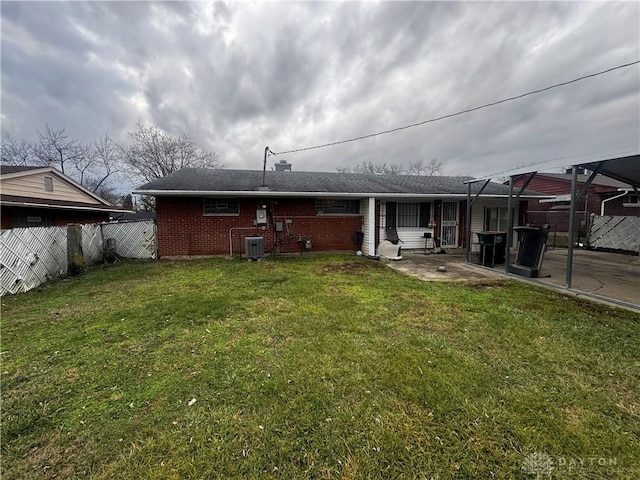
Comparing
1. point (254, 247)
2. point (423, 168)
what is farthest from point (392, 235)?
point (423, 168)

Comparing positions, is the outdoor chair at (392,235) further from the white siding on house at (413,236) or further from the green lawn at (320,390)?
the green lawn at (320,390)

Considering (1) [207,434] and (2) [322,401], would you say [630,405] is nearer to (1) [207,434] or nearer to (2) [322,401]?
(2) [322,401]

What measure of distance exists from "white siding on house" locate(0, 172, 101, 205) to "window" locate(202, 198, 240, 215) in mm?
7077

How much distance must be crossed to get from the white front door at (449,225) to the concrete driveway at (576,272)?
102cm

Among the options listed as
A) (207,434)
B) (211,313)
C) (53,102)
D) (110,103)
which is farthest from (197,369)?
(53,102)

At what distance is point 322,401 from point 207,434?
0.87 metres

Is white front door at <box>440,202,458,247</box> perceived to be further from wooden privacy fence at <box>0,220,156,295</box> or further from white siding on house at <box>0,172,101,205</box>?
white siding on house at <box>0,172,101,205</box>

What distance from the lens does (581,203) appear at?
721 inches

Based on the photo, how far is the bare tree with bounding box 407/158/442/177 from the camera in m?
33.9

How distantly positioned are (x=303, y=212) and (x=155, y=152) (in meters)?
19.7

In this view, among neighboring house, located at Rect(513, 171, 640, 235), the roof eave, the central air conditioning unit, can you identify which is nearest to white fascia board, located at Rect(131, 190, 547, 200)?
the roof eave

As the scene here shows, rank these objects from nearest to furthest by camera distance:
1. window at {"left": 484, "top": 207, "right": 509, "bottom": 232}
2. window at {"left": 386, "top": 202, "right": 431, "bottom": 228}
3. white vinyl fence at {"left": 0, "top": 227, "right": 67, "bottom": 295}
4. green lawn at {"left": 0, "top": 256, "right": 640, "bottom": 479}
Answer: green lawn at {"left": 0, "top": 256, "right": 640, "bottom": 479} → white vinyl fence at {"left": 0, "top": 227, "right": 67, "bottom": 295} → window at {"left": 386, "top": 202, "right": 431, "bottom": 228} → window at {"left": 484, "top": 207, "right": 509, "bottom": 232}

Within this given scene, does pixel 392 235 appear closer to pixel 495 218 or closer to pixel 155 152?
pixel 495 218

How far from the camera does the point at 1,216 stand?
333 inches
